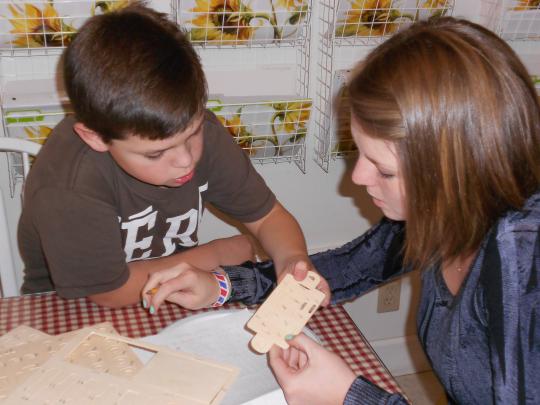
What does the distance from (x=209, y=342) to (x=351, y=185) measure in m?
1.08

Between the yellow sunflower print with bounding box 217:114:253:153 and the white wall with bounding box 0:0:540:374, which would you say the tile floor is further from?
the yellow sunflower print with bounding box 217:114:253:153

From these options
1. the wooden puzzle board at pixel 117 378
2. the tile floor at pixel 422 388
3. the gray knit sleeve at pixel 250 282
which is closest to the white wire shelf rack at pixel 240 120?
the gray knit sleeve at pixel 250 282

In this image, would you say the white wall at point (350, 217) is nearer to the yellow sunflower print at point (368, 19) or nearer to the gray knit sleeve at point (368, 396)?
the yellow sunflower print at point (368, 19)

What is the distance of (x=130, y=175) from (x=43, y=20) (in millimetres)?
457

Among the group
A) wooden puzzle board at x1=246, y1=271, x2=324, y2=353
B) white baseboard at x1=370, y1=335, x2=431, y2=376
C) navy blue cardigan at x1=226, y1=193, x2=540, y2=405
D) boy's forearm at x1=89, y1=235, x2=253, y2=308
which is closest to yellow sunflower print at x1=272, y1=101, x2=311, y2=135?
boy's forearm at x1=89, y1=235, x2=253, y2=308

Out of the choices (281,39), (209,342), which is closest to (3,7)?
(281,39)

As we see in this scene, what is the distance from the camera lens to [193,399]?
32.2 inches

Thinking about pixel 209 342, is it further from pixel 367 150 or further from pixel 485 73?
pixel 485 73

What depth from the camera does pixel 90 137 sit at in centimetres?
114

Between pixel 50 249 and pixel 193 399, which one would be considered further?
pixel 50 249

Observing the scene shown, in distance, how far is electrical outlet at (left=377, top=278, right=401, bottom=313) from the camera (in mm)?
2105

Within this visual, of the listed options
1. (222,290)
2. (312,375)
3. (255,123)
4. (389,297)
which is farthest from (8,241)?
(389,297)

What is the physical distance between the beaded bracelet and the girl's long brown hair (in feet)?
1.28

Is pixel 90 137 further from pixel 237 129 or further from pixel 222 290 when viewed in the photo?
pixel 237 129
